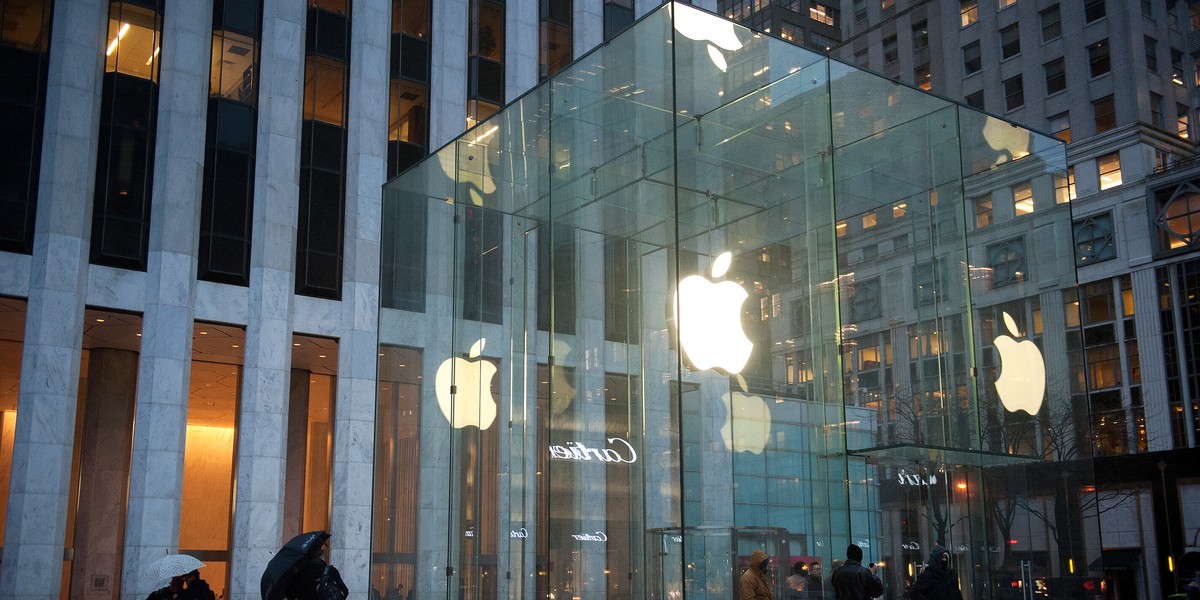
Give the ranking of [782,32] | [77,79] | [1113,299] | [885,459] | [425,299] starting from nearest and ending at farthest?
[885,459] < [425,299] < [77,79] < [1113,299] < [782,32]

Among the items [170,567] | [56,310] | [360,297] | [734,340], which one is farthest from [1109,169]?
[170,567]

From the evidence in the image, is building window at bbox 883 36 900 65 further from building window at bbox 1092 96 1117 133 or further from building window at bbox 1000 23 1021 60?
building window at bbox 1092 96 1117 133

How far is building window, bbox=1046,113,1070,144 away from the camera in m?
58.4

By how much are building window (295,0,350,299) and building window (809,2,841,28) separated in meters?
74.3

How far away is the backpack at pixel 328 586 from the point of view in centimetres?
958

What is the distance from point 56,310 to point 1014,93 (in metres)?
53.9

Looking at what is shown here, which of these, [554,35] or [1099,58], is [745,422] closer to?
[554,35]

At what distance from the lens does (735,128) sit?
42.8ft

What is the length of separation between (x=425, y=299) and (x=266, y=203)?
1069cm

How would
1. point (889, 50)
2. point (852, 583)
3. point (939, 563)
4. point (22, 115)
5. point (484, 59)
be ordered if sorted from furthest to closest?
point (889, 50) < point (484, 59) < point (22, 115) < point (939, 563) < point (852, 583)

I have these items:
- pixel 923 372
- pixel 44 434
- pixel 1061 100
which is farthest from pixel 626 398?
pixel 1061 100

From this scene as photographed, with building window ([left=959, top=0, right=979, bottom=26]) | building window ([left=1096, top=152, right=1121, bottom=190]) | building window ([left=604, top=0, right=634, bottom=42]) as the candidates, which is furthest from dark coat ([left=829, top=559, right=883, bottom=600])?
building window ([left=959, top=0, right=979, bottom=26])

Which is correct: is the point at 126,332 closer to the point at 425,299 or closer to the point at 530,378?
the point at 425,299

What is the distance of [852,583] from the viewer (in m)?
11.9
